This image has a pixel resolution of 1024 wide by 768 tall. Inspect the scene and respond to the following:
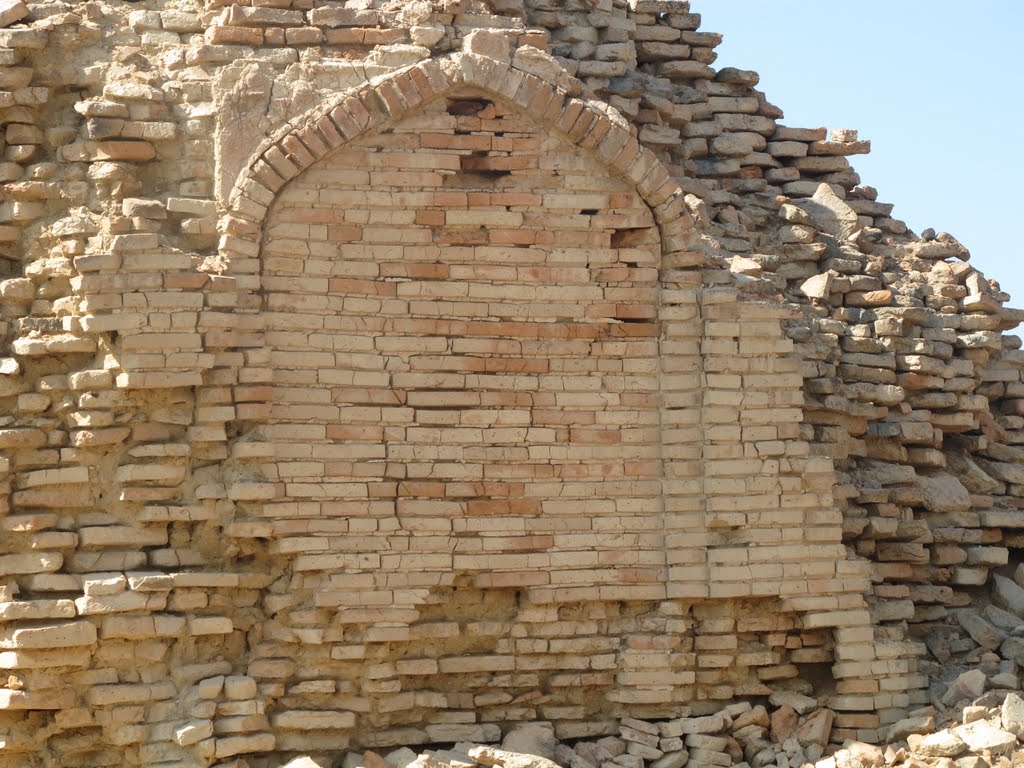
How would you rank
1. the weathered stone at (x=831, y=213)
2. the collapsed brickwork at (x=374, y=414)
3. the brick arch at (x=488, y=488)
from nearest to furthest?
1. the collapsed brickwork at (x=374, y=414)
2. the brick arch at (x=488, y=488)
3. the weathered stone at (x=831, y=213)

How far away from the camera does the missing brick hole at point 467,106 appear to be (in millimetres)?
8453

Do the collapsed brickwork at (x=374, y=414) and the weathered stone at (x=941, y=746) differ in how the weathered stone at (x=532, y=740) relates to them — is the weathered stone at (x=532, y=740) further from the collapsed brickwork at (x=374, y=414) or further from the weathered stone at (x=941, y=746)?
the weathered stone at (x=941, y=746)

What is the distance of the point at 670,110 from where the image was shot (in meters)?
9.84

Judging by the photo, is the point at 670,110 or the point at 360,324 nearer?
the point at 360,324

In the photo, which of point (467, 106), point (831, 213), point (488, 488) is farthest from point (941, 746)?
point (467, 106)

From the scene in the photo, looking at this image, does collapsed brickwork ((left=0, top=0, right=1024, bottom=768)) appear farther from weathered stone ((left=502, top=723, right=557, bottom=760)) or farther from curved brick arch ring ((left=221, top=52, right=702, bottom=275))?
weathered stone ((left=502, top=723, right=557, bottom=760))

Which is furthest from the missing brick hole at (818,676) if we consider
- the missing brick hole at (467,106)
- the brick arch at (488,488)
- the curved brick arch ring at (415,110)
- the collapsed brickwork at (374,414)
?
the missing brick hole at (467,106)

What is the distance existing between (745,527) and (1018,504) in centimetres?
225

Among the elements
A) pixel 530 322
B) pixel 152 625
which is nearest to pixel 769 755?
pixel 530 322

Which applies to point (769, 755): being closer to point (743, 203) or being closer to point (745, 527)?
point (745, 527)

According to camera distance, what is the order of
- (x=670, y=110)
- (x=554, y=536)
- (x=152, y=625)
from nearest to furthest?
1. (x=152, y=625)
2. (x=554, y=536)
3. (x=670, y=110)

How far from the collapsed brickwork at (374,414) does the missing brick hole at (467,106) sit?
0.8 inches

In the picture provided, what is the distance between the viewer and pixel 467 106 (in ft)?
27.8

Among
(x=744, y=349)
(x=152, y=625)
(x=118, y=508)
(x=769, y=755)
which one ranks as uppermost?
(x=744, y=349)
